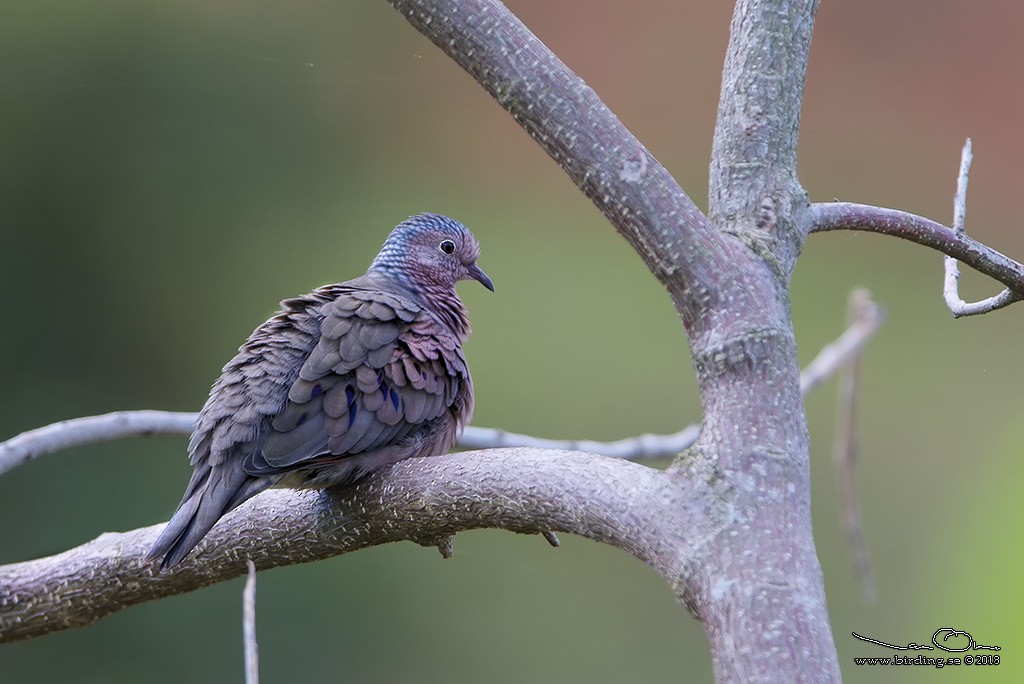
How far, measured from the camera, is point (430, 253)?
229 centimetres

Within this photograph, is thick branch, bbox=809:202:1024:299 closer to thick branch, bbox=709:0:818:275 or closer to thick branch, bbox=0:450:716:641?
thick branch, bbox=709:0:818:275

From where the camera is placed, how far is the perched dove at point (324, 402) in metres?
1.58

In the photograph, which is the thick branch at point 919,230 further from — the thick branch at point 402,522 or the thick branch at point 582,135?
the thick branch at point 402,522

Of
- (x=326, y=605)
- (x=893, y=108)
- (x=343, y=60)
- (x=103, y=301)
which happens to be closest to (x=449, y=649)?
(x=326, y=605)

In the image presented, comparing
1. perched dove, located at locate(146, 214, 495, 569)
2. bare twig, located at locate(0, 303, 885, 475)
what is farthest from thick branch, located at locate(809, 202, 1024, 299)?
perched dove, located at locate(146, 214, 495, 569)

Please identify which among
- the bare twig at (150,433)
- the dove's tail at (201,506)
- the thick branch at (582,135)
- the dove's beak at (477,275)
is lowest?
the dove's tail at (201,506)

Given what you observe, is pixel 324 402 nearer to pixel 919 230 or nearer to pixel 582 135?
pixel 582 135

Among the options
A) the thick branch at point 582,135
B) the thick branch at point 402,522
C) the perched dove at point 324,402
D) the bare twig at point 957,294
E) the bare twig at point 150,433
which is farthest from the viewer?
the bare twig at point 150,433

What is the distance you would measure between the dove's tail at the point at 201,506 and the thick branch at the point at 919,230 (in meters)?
0.92

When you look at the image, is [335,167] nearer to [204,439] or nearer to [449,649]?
[449,649]

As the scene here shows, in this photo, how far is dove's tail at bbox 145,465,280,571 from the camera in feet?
4.89

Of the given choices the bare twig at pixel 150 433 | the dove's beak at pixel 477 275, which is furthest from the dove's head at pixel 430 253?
the bare twig at pixel 150 433

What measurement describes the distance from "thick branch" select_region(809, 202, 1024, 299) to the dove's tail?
0.92m

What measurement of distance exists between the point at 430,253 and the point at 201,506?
928 mm
